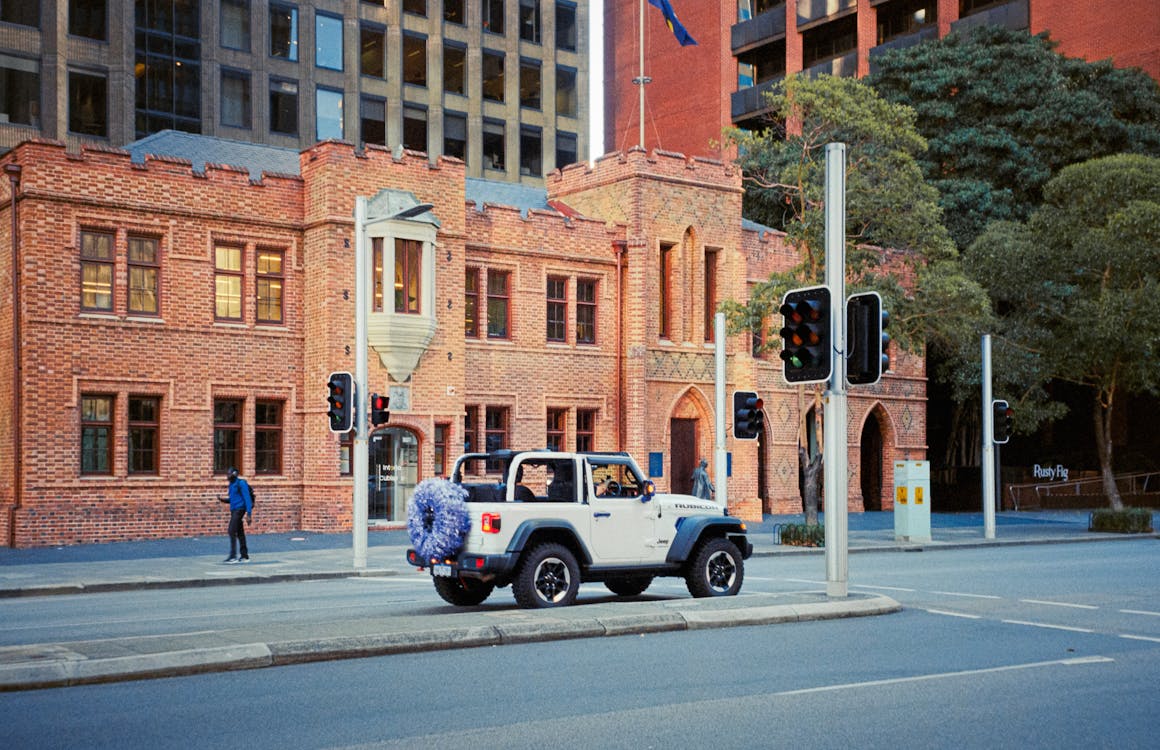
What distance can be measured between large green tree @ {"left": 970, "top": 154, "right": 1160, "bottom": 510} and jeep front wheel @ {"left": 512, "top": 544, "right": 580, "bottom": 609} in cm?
2757

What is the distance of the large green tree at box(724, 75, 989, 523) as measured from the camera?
30.4m

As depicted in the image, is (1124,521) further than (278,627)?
Yes

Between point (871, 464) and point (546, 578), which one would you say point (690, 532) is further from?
point (871, 464)

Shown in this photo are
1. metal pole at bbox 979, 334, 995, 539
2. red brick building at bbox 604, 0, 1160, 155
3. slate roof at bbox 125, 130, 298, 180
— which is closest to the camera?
metal pole at bbox 979, 334, 995, 539

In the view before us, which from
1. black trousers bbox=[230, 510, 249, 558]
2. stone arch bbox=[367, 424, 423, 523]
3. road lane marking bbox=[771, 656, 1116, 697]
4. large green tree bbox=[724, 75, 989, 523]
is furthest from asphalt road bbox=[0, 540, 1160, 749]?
stone arch bbox=[367, 424, 423, 523]

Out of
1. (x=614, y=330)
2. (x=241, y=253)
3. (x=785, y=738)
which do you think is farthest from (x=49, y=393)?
(x=785, y=738)

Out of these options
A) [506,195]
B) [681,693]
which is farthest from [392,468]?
[681,693]

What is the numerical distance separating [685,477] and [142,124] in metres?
28.0

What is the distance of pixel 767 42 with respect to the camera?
70.4 m

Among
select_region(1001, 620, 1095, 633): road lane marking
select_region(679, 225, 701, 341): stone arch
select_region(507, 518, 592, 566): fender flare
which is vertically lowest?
select_region(1001, 620, 1095, 633): road lane marking

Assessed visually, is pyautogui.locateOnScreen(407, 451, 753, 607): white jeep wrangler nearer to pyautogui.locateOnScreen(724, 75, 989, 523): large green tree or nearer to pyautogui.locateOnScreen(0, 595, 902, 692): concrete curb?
pyautogui.locateOnScreen(0, 595, 902, 692): concrete curb

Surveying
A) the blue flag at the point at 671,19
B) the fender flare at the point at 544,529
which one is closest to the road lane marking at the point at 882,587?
the fender flare at the point at 544,529

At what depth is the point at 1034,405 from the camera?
4456cm

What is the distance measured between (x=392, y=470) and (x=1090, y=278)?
73.3 ft
